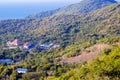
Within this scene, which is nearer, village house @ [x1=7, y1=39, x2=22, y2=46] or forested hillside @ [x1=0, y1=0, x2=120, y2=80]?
forested hillside @ [x1=0, y1=0, x2=120, y2=80]

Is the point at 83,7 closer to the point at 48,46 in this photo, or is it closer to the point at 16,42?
the point at 16,42

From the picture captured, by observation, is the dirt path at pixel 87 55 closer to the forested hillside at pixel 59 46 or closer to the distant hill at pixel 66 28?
the forested hillside at pixel 59 46

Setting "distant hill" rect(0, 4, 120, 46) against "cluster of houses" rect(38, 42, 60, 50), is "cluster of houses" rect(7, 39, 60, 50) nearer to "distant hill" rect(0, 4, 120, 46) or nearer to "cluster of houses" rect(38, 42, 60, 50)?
"cluster of houses" rect(38, 42, 60, 50)

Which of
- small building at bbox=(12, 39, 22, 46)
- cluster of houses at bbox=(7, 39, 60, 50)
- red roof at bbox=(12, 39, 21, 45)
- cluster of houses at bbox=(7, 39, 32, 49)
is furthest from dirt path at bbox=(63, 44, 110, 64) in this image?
red roof at bbox=(12, 39, 21, 45)

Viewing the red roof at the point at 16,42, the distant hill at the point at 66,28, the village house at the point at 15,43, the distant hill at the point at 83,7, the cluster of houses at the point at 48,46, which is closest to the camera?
the cluster of houses at the point at 48,46

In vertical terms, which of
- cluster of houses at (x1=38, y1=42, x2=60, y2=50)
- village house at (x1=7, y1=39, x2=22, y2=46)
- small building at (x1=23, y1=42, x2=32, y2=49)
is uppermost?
village house at (x1=7, y1=39, x2=22, y2=46)

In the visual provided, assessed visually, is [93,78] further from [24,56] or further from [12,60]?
[24,56]

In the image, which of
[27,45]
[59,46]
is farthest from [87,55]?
[27,45]

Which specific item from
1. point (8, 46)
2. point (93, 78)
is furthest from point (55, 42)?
point (93, 78)

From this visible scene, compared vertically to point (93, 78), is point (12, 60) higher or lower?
lower

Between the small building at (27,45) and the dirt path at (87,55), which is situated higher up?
the dirt path at (87,55)

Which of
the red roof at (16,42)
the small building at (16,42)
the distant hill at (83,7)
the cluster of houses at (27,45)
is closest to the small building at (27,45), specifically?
the cluster of houses at (27,45)
